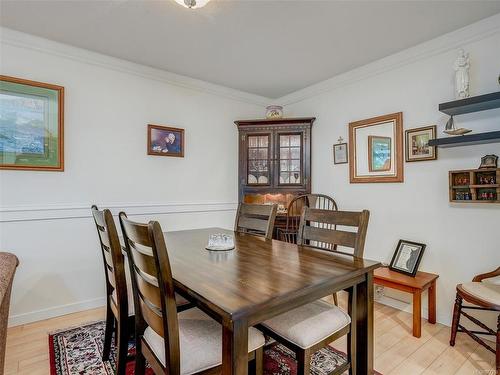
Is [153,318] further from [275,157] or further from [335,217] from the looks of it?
[275,157]

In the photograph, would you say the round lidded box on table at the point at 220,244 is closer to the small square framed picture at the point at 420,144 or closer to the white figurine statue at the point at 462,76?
the small square framed picture at the point at 420,144

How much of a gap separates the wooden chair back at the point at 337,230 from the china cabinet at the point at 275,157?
1673mm

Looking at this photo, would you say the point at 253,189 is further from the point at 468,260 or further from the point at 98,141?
the point at 468,260

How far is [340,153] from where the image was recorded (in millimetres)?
3211

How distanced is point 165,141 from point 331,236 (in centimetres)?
218

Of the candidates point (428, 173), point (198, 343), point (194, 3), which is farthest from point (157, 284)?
point (428, 173)

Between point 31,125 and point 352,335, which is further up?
point 31,125

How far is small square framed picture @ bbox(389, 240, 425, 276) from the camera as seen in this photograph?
2406mm

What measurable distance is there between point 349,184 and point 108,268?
8.15 ft

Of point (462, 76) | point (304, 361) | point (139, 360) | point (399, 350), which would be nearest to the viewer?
point (304, 361)

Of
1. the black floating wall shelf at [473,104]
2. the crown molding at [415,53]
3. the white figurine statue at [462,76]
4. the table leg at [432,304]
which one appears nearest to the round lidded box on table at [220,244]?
the table leg at [432,304]

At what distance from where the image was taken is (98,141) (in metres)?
2.71

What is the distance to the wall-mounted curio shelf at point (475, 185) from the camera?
6.66 ft

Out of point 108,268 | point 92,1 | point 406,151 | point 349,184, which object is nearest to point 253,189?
point 349,184
